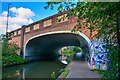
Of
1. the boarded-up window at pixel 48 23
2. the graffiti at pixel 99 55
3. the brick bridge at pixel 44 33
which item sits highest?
the boarded-up window at pixel 48 23

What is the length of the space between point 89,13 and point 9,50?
15.8 m

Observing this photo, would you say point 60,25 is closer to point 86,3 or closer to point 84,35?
point 84,35

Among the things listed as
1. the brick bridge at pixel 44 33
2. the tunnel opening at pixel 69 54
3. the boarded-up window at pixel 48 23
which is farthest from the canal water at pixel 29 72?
the tunnel opening at pixel 69 54

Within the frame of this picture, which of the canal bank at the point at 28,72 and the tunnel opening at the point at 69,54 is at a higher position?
the canal bank at the point at 28,72

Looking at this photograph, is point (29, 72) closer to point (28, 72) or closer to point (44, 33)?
point (28, 72)

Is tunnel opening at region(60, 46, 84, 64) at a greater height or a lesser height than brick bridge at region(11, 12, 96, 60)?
lesser

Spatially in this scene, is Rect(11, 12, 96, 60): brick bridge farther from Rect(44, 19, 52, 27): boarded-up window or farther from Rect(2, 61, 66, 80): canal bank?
Rect(2, 61, 66, 80): canal bank

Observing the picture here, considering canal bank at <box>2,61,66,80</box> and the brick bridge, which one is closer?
canal bank at <box>2,61,66,80</box>

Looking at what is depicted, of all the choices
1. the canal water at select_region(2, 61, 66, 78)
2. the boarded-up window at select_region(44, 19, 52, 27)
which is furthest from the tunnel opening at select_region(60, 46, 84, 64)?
the boarded-up window at select_region(44, 19, 52, 27)

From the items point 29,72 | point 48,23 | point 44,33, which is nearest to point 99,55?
point 29,72

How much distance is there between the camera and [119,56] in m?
1.74

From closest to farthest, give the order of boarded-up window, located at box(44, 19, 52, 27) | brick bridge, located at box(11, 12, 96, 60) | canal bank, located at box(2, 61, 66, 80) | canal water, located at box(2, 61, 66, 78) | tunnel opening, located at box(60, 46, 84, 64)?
canal bank, located at box(2, 61, 66, 80) → canal water, located at box(2, 61, 66, 78) → brick bridge, located at box(11, 12, 96, 60) → boarded-up window, located at box(44, 19, 52, 27) → tunnel opening, located at box(60, 46, 84, 64)

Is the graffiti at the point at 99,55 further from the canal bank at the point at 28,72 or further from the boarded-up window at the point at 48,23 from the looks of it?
the boarded-up window at the point at 48,23

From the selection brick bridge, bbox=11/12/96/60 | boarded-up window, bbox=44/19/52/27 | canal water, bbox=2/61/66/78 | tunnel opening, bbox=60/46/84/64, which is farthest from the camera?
tunnel opening, bbox=60/46/84/64
